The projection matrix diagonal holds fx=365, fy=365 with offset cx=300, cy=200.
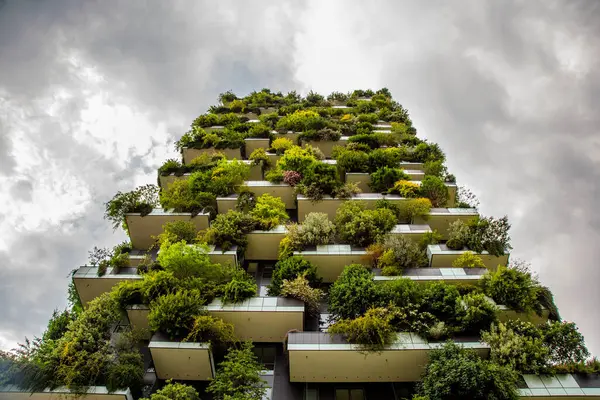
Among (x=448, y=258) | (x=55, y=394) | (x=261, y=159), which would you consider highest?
(x=261, y=159)

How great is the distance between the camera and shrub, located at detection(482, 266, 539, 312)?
16.3 meters

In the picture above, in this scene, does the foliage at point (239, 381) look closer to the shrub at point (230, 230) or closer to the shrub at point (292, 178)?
the shrub at point (230, 230)

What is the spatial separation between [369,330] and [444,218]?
33.8 feet

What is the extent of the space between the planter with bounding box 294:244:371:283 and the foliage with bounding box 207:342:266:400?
6074mm


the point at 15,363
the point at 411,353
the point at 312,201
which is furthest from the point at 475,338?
the point at 15,363

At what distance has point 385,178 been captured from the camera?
81.6 feet

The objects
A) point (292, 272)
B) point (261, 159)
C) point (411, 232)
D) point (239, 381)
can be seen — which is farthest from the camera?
point (261, 159)

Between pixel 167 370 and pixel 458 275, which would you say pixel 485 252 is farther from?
pixel 167 370

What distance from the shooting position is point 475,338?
15117 millimetres

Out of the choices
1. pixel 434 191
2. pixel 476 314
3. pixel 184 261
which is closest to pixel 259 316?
pixel 184 261

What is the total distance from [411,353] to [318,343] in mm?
3760

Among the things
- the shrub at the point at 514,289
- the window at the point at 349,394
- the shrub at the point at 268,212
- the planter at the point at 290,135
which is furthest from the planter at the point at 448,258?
the planter at the point at 290,135

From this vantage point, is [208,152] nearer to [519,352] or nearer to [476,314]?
[476,314]

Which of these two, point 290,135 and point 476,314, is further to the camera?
point 290,135
